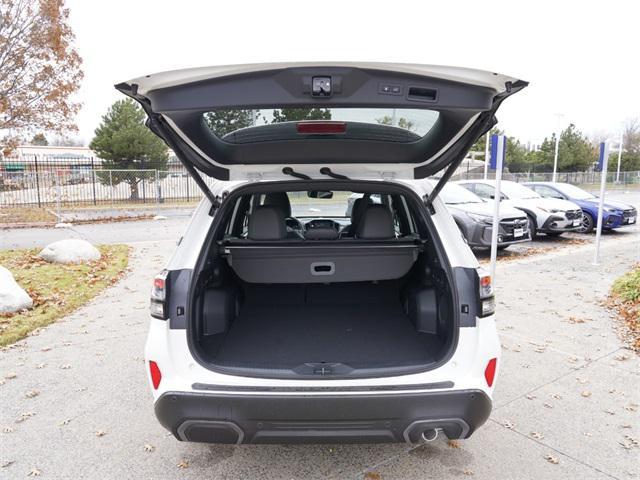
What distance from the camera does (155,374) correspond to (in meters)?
2.10

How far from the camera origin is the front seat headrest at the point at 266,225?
311 centimetres

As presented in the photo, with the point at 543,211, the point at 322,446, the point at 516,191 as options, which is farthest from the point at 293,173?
the point at 516,191

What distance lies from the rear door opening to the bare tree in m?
12.3

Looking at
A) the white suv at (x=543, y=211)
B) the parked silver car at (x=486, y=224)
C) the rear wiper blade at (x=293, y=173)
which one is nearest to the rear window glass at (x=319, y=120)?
the rear wiper blade at (x=293, y=173)

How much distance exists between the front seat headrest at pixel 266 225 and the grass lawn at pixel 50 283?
2948 mm

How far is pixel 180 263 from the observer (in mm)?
2285

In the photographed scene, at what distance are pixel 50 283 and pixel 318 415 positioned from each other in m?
5.48

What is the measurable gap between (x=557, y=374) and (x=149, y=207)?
673 inches

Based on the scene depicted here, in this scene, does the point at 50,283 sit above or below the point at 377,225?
below

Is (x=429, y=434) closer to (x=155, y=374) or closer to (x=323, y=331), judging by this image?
(x=323, y=331)

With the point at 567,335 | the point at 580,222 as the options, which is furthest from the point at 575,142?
the point at 567,335

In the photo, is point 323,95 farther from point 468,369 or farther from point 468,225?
point 468,225

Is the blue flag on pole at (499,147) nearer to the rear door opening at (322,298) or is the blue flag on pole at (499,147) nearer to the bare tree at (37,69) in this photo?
the rear door opening at (322,298)

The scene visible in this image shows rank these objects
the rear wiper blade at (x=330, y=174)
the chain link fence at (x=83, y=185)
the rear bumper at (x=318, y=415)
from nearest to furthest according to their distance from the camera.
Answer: the rear bumper at (x=318, y=415)
the rear wiper blade at (x=330, y=174)
the chain link fence at (x=83, y=185)
